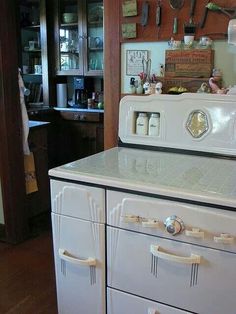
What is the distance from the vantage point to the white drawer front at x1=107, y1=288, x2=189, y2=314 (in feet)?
3.94

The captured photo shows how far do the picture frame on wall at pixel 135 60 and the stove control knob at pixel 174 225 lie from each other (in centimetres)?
86

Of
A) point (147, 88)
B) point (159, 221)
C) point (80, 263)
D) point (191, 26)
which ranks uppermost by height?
point (191, 26)

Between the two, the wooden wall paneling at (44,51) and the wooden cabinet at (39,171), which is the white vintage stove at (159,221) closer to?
the wooden cabinet at (39,171)

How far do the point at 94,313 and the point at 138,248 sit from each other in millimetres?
372

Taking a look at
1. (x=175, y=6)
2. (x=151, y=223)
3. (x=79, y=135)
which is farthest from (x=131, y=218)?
(x=79, y=135)

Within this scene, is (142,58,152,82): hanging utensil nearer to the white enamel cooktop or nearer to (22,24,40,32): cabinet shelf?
the white enamel cooktop

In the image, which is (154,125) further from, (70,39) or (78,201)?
(70,39)

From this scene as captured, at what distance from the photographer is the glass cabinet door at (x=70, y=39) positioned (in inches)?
145

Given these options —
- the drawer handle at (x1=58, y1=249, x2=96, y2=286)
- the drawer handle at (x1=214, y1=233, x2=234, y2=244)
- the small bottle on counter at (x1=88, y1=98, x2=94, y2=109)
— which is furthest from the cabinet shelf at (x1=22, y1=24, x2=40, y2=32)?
the drawer handle at (x1=214, y1=233, x2=234, y2=244)

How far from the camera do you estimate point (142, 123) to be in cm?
165

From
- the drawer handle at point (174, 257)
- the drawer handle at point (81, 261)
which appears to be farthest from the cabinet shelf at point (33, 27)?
the drawer handle at point (174, 257)

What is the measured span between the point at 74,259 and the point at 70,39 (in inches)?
118

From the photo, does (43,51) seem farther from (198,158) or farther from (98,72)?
(198,158)

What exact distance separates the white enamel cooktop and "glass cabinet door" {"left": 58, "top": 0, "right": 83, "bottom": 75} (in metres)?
2.39
